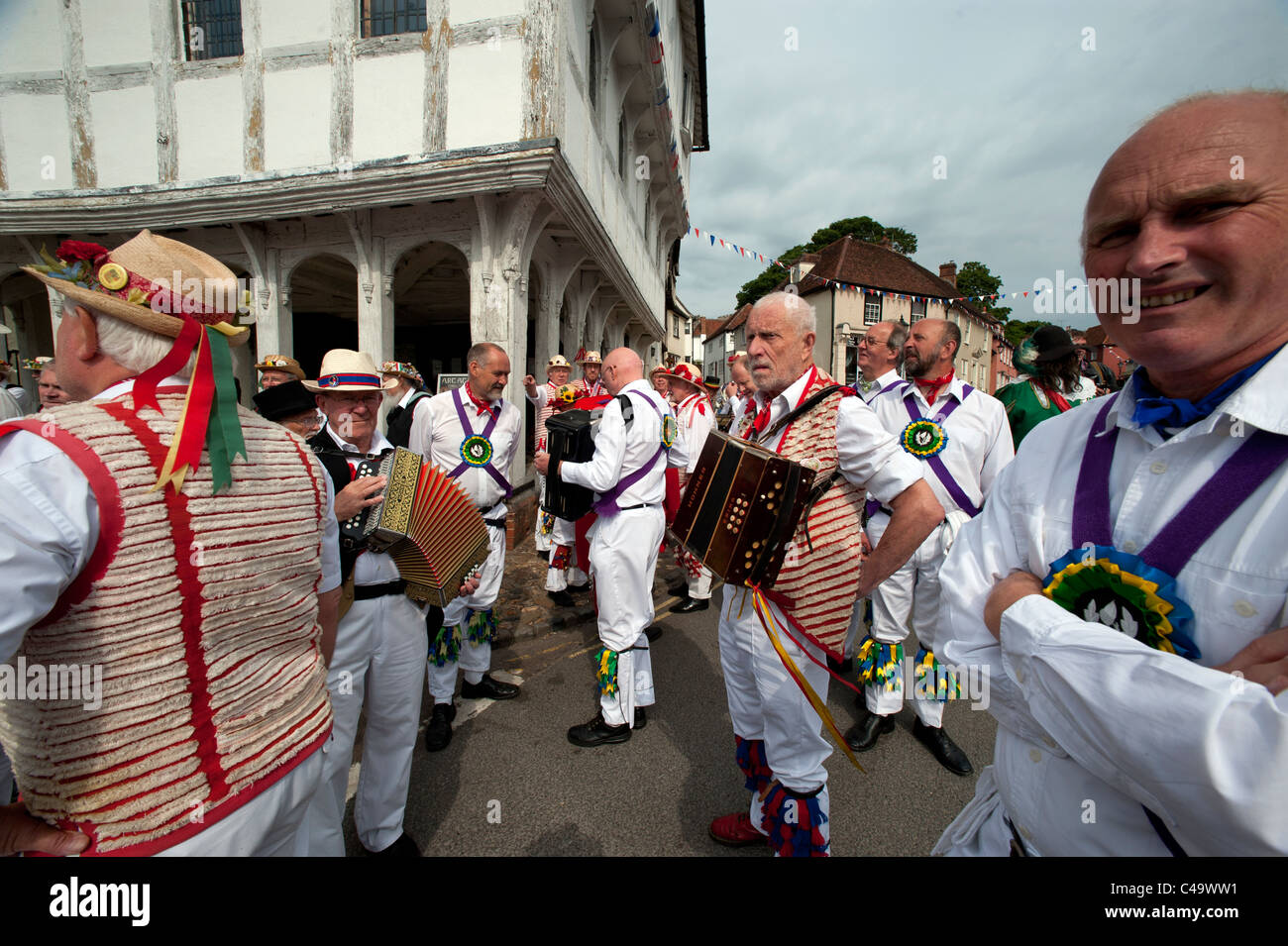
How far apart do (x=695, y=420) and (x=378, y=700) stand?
5144 millimetres

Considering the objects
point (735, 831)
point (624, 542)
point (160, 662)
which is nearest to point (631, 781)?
point (735, 831)

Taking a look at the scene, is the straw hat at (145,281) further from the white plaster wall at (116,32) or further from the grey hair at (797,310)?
the white plaster wall at (116,32)

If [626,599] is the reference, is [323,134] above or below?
above

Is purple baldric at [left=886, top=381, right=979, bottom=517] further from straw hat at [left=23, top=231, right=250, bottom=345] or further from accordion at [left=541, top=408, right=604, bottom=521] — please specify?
straw hat at [left=23, top=231, right=250, bottom=345]

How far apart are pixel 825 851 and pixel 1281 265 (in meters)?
2.45

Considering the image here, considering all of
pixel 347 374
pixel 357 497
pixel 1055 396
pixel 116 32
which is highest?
pixel 116 32

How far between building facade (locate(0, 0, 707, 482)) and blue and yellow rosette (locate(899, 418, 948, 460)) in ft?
18.5

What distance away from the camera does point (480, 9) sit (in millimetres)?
7289

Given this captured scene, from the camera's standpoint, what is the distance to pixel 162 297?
4.24ft

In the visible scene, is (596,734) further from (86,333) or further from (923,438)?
(86,333)

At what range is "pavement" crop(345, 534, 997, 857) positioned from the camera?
8.81ft

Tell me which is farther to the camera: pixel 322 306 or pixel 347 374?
pixel 322 306

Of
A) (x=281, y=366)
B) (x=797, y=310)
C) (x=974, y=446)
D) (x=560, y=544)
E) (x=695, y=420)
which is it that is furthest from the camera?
(x=695, y=420)
